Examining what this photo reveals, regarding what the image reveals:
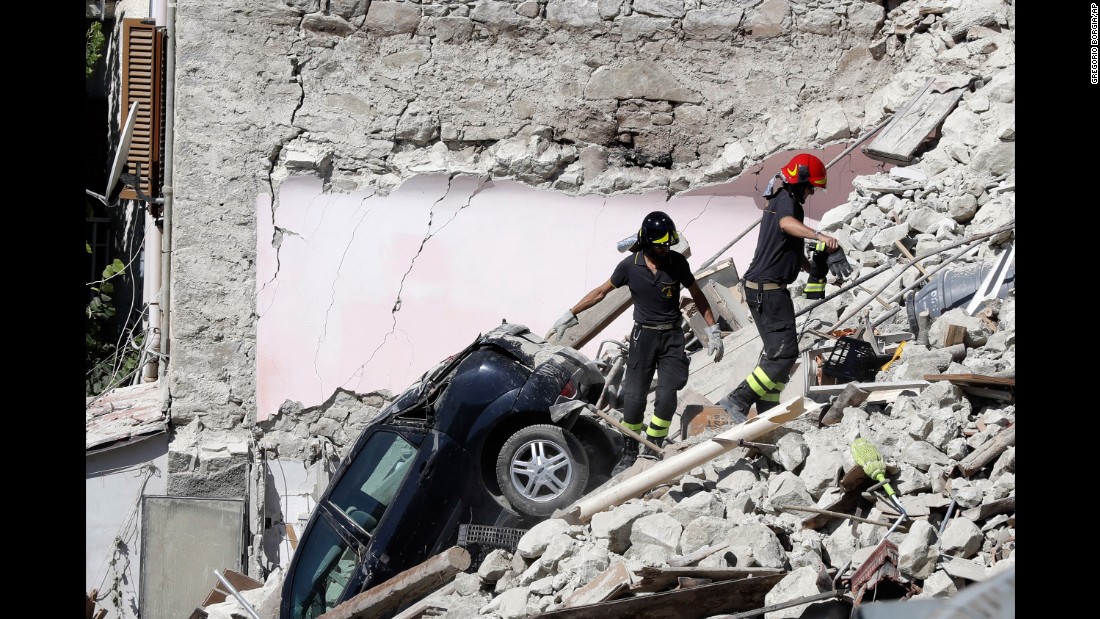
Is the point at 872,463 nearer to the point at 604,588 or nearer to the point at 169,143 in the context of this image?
the point at 604,588

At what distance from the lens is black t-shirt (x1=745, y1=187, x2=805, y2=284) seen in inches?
258

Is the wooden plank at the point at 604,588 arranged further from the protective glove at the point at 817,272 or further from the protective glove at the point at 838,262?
the protective glove at the point at 838,262

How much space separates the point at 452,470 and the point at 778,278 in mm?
2378

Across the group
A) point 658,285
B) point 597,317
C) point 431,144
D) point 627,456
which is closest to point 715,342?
point 658,285

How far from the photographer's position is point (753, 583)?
14.5 feet

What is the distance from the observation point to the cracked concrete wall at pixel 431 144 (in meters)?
8.75

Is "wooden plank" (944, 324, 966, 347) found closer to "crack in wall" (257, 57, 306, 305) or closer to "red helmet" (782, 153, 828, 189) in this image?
"red helmet" (782, 153, 828, 189)

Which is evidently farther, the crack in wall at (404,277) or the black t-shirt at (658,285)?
the crack in wall at (404,277)

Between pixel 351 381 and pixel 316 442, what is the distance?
1.93ft

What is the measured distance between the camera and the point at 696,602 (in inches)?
173

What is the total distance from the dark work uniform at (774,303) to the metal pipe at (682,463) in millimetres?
814

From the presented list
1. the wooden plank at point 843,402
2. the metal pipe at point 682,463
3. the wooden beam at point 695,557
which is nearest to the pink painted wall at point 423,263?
the wooden plank at point 843,402
